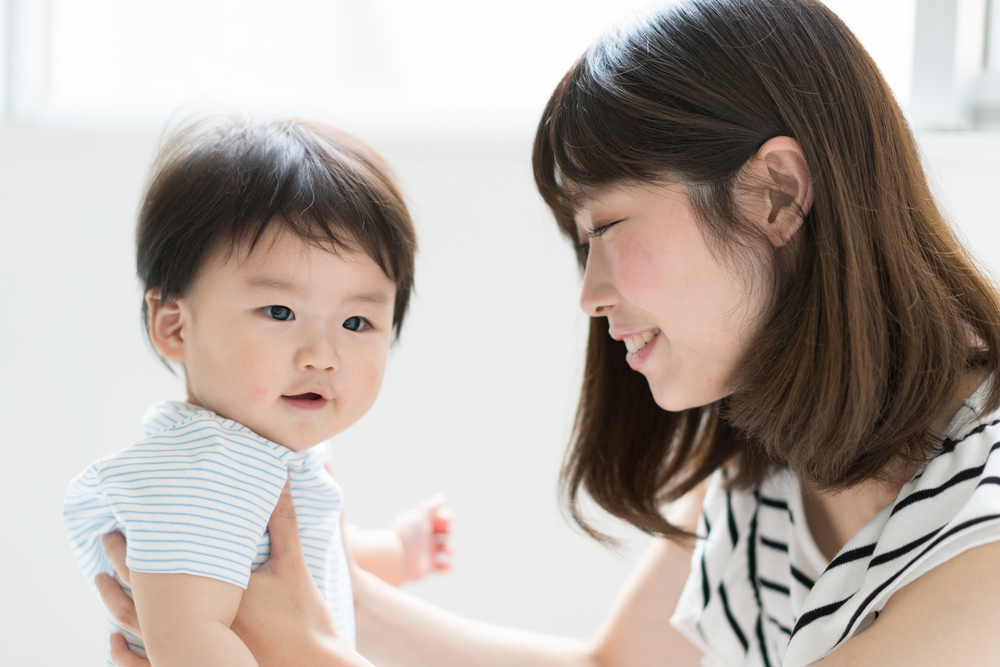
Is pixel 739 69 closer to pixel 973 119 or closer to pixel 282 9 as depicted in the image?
pixel 973 119

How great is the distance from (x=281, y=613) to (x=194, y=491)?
16 cm

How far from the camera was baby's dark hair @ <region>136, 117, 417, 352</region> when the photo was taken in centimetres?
77

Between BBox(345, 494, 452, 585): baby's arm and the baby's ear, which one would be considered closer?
the baby's ear

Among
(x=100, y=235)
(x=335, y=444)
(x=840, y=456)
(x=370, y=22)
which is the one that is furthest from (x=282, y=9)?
(x=840, y=456)

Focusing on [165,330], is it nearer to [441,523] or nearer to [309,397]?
[309,397]

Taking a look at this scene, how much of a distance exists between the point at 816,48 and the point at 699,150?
0.15 metres

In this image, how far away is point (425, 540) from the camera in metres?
1.18

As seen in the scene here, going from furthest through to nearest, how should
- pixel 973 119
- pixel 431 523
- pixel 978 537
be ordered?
pixel 973 119
pixel 431 523
pixel 978 537

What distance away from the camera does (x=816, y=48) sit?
2.37 feet

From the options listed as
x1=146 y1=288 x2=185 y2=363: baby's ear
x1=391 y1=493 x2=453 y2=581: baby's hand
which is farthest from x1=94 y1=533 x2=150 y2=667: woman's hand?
x1=391 y1=493 x2=453 y2=581: baby's hand

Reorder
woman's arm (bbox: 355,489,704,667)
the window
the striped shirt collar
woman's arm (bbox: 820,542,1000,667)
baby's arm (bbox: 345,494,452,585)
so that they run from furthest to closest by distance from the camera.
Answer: the window → baby's arm (bbox: 345,494,452,585) → woman's arm (bbox: 355,489,704,667) → the striped shirt collar → woman's arm (bbox: 820,542,1000,667)

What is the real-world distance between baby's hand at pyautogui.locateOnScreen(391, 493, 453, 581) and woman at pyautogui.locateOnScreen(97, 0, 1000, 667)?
15.7 inches

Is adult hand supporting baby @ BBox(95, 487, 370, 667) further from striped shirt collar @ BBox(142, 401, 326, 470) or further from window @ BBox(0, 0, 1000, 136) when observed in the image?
window @ BBox(0, 0, 1000, 136)

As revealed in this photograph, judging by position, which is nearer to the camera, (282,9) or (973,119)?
(973,119)
